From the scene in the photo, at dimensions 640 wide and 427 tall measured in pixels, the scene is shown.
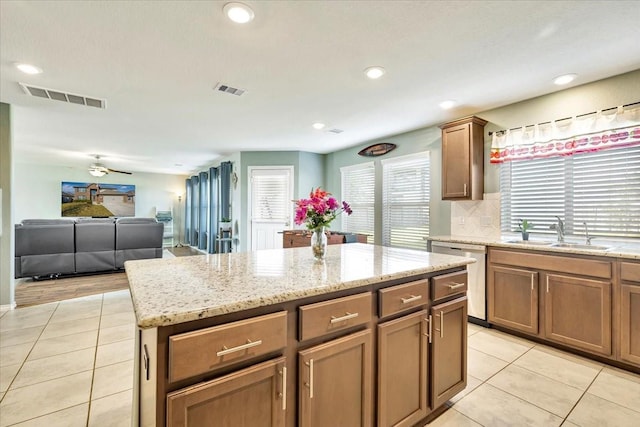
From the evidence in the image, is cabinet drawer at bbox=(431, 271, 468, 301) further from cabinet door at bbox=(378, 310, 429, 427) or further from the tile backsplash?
the tile backsplash

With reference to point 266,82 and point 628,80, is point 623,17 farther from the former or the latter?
point 266,82

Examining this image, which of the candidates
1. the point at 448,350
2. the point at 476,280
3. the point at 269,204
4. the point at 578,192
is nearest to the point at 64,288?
the point at 269,204

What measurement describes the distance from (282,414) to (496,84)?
→ 3.25 metres

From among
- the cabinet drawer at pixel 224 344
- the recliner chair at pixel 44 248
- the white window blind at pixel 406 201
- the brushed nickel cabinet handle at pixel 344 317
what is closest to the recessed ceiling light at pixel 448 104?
the white window blind at pixel 406 201

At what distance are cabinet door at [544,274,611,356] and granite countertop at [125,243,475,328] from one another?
4.37 ft

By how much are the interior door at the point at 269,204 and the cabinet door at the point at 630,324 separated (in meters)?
4.80

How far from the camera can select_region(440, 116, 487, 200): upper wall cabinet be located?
3418mm

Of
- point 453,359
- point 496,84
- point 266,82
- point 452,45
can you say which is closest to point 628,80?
point 496,84

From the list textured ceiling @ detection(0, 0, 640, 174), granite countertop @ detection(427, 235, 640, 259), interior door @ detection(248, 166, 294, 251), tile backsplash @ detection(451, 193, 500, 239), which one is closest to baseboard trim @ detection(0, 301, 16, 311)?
textured ceiling @ detection(0, 0, 640, 174)

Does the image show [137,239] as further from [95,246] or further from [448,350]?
[448,350]

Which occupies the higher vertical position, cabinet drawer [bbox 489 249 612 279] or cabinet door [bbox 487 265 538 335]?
cabinet drawer [bbox 489 249 612 279]

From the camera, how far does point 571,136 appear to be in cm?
286

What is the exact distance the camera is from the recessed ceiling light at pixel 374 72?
2.53 m

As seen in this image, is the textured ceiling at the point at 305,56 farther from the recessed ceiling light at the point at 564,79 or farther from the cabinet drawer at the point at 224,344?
the cabinet drawer at the point at 224,344
